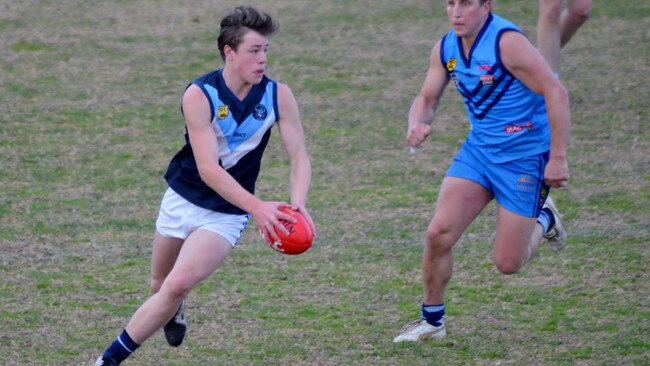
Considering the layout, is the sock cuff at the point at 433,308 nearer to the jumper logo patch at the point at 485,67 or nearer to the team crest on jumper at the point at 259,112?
the jumper logo patch at the point at 485,67

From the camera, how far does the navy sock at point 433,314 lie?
595 centimetres

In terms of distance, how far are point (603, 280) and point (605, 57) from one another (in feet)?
21.5

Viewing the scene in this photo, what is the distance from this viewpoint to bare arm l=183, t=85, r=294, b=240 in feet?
16.3

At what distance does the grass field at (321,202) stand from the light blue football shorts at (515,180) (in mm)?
808

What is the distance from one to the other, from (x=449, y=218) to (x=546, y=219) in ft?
3.39

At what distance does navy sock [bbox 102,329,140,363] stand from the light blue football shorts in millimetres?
1959

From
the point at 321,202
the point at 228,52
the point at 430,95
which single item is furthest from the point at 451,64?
the point at 321,202

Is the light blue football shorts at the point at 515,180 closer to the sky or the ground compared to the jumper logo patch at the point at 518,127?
closer to the ground

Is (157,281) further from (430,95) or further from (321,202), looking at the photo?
(321,202)

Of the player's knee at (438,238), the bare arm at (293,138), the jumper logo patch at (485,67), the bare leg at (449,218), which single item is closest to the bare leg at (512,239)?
the bare leg at (449,218)

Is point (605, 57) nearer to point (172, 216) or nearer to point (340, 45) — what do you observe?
point (340, 45)

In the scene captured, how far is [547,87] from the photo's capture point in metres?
5.40

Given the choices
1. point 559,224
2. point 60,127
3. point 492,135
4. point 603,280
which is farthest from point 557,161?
point 60,127

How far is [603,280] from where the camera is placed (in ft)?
22.5
